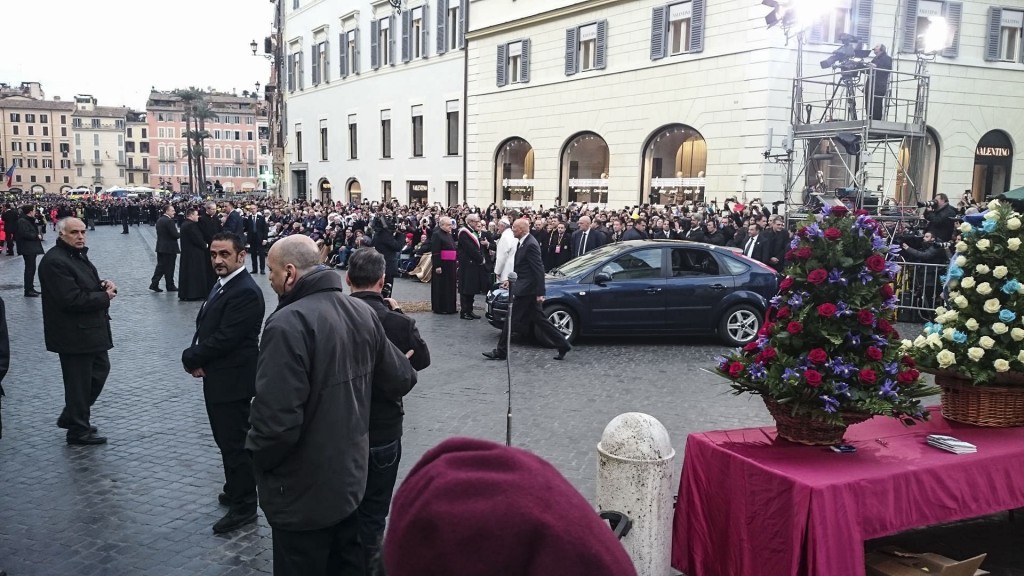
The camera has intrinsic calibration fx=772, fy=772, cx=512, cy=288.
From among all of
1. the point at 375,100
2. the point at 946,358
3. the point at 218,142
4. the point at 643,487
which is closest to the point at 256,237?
the point at 375,100

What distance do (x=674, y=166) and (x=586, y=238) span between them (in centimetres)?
808

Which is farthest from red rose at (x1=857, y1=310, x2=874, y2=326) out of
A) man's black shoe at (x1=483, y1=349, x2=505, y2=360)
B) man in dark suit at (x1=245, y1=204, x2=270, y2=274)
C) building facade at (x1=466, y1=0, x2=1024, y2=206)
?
man in dark suit at (x1=245, y1=204, x2=270, y2=274)

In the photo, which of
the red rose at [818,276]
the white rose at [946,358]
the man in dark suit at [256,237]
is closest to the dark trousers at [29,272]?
the man in dark suit at [256,237]

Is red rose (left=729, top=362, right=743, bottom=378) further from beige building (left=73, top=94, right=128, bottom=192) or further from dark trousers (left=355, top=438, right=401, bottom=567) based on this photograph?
beige building (left=73, top=94, right=128, bottom=192)

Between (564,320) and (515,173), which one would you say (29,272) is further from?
(515,173)

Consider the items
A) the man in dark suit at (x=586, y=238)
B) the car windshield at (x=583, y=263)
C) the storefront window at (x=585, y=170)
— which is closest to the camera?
the car windshield at (x=583, y=263)

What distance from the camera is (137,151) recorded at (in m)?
136

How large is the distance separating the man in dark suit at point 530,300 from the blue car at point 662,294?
0.73 meters

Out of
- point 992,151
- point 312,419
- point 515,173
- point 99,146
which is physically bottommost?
point 312,419

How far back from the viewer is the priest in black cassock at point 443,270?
14.4 meters

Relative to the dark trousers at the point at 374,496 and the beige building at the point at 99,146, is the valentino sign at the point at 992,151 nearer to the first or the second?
the dark trousers at the point at 374,496

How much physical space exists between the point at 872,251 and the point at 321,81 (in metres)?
44.0

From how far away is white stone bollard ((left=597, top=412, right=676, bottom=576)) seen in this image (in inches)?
165

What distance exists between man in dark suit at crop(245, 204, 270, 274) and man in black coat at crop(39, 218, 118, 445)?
48.6 ft
